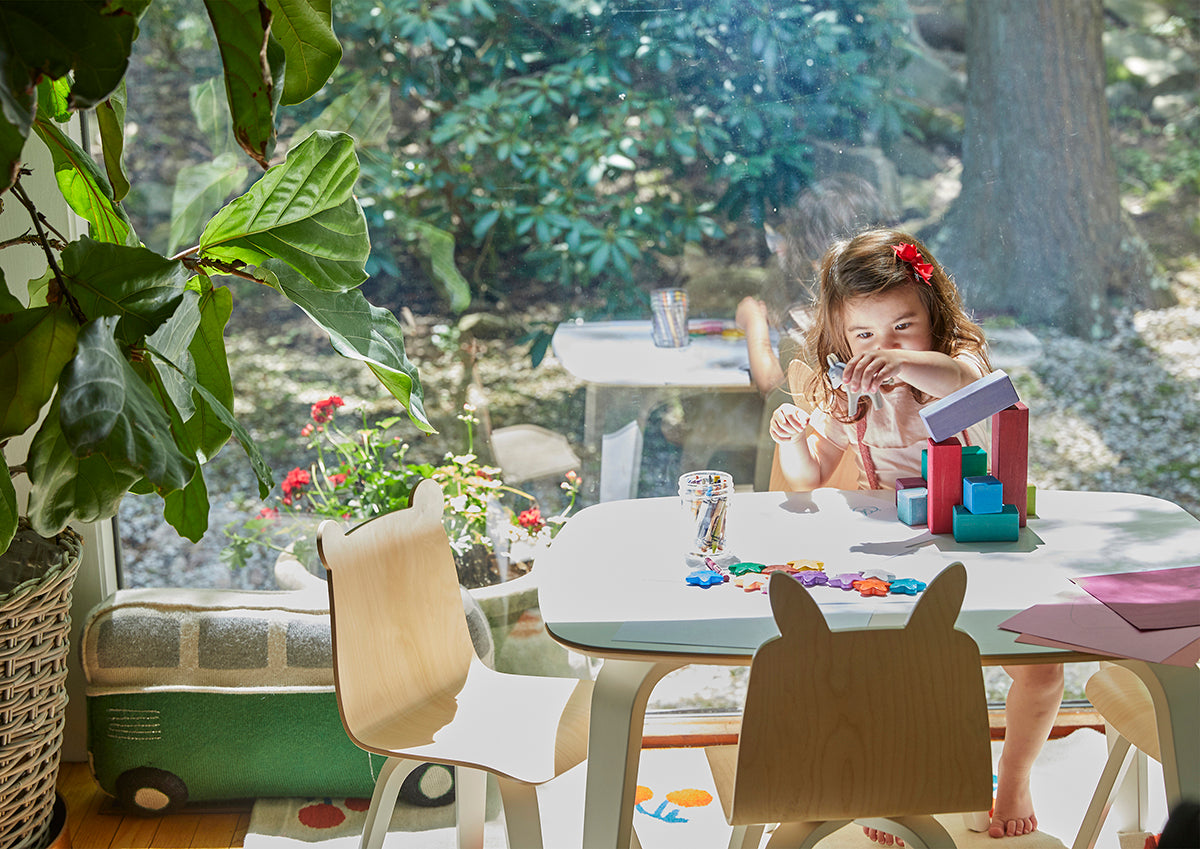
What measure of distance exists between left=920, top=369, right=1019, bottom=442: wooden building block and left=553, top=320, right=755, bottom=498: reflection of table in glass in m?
0.71

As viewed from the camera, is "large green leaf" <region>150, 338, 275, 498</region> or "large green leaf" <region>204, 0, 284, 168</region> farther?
"large green leaf" <region>150, 338, 275, 498</region>

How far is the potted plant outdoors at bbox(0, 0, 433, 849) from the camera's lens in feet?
3.34

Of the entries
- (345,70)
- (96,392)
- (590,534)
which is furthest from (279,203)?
(345,70)

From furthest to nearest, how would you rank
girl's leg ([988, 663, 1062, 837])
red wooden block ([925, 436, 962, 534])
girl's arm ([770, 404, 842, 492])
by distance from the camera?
girl's arm ([770, 404, 842, 492])
girl's leg ([988, 663, 1062, 837])
red wooden block ([925, 436, 962, 534])

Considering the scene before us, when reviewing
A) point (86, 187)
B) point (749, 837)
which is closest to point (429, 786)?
point (749, 837)

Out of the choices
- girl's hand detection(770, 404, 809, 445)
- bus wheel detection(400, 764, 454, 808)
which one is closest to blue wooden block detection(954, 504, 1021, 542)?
girl's hand detection(770, 404, 809, 445)

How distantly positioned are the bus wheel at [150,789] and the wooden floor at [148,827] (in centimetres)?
3

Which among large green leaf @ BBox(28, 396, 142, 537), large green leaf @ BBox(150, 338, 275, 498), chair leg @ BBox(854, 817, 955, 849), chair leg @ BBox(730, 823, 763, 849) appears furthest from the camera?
chair leg @ BBox(730, 823, 763, 849)

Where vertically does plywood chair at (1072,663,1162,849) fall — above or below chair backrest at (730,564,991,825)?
below

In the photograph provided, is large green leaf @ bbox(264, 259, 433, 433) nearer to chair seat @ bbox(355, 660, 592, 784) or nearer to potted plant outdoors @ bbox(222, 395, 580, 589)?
chair seat @ bbox(355, 660, 592, 784)

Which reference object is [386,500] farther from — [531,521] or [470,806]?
[470,806]

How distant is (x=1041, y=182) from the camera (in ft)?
7.79

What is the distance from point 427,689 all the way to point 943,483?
93 centimetres

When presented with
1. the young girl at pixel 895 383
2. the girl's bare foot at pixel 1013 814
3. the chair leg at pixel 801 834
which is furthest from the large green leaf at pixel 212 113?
the girl's bare foot at pixel 1013 814
